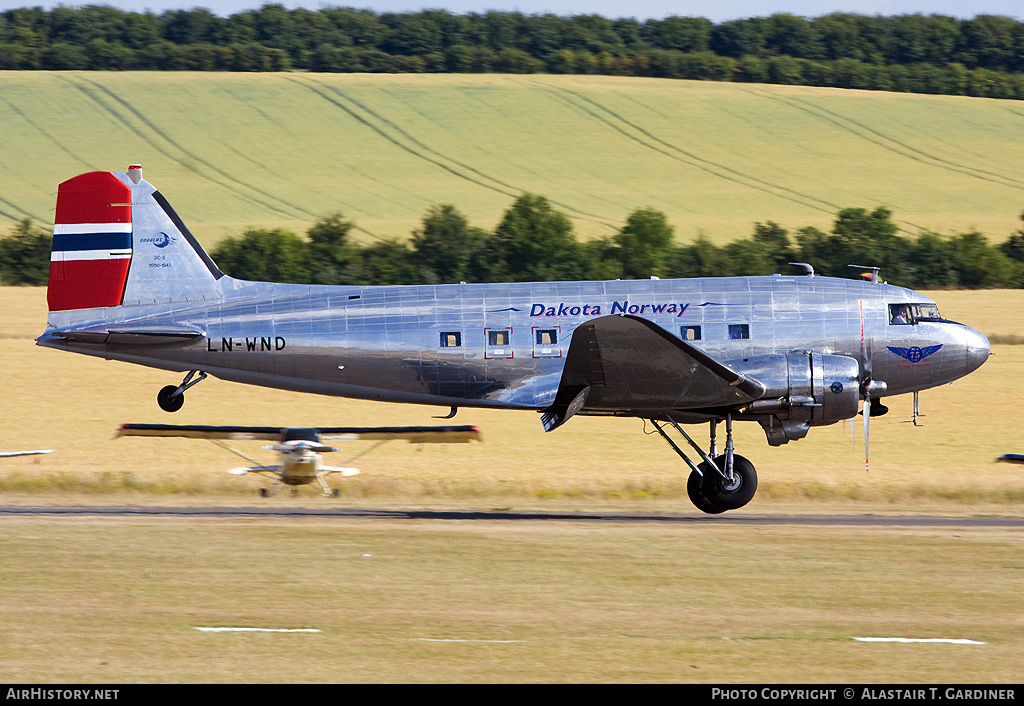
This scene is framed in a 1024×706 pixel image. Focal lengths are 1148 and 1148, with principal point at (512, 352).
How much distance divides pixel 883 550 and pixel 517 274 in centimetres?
3360

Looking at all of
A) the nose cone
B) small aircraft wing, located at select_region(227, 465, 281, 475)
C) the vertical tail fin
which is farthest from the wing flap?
the vertical tail fin

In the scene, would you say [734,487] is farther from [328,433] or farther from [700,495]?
[328,433]

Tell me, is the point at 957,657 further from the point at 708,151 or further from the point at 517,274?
the point at 708,151

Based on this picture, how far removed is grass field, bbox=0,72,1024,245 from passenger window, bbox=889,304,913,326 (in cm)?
3530

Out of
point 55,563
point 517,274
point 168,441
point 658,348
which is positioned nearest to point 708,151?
point 517,274

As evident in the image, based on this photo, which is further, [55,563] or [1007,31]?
[1007,31]

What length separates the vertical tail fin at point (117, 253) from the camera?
22141mm

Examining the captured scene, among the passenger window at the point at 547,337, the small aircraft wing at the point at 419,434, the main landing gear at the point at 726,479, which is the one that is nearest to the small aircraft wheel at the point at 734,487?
the main landing gear at the point at 726,479

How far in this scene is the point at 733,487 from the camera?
2097 centimetres

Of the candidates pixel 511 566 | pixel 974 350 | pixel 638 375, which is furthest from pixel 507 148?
pixel 511 566

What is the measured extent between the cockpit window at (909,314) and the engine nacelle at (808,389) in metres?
1.90

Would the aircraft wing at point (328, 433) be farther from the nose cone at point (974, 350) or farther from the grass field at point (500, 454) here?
the nose cone at point (974, 350)

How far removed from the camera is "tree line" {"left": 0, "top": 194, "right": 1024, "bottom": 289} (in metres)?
50.4
